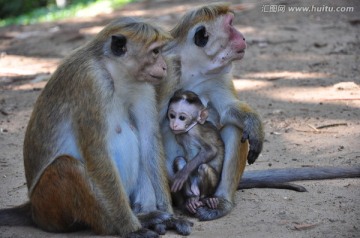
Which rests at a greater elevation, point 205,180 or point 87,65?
point 87,65

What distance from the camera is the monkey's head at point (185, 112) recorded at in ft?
19.4

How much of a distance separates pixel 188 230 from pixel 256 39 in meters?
7.02

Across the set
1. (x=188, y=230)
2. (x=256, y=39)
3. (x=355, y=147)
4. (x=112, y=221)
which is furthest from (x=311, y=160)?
(x=256, y=39)

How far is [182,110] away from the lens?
5871mm

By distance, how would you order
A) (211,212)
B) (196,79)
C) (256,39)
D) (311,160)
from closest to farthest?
(211,212)
(196,79)
(311,160)
(256,39)

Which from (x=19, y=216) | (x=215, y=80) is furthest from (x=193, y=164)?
(x=19, y=216)

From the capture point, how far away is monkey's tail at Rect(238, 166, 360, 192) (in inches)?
256

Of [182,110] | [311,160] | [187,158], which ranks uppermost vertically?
[182,110]

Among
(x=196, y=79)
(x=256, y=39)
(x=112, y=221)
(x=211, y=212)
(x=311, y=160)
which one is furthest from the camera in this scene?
(x=256, y=39)

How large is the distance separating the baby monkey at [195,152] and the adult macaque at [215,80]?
0.08 meters

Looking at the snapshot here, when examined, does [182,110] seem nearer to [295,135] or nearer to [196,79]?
[196,79]

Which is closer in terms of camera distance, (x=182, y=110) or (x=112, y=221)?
(x=112, y=221)

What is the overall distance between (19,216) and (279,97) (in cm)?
450

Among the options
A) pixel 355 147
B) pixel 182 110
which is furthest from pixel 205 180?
pixel 355 147
